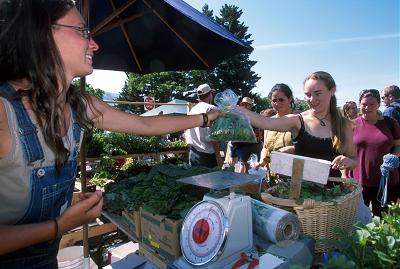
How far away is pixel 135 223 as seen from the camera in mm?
1916

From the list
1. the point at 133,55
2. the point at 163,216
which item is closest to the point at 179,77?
the point at 133,55

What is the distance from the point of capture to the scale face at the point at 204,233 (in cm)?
112

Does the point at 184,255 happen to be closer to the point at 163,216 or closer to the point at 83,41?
the point at 163,216

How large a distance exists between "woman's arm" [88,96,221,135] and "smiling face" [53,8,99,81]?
11.4 inches

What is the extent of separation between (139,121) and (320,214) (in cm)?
103

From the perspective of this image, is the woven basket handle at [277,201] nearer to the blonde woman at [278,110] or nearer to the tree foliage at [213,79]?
the blonde woman at [278,110]

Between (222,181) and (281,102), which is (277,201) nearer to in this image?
(222,181)

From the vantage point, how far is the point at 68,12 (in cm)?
119

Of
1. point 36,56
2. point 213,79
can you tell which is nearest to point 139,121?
point 36,56

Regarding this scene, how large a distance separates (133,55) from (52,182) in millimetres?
2452

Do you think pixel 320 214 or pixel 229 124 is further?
pixel 229 124

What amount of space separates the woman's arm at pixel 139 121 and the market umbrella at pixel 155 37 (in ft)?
2.55

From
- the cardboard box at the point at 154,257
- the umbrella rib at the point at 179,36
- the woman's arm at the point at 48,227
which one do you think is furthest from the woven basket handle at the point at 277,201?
the umbrella rib at the point at 179,36

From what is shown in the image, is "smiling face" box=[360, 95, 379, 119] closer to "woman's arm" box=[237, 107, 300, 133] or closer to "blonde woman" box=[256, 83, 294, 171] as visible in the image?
"blonde woman" box=[256, 83, 294, 171]
